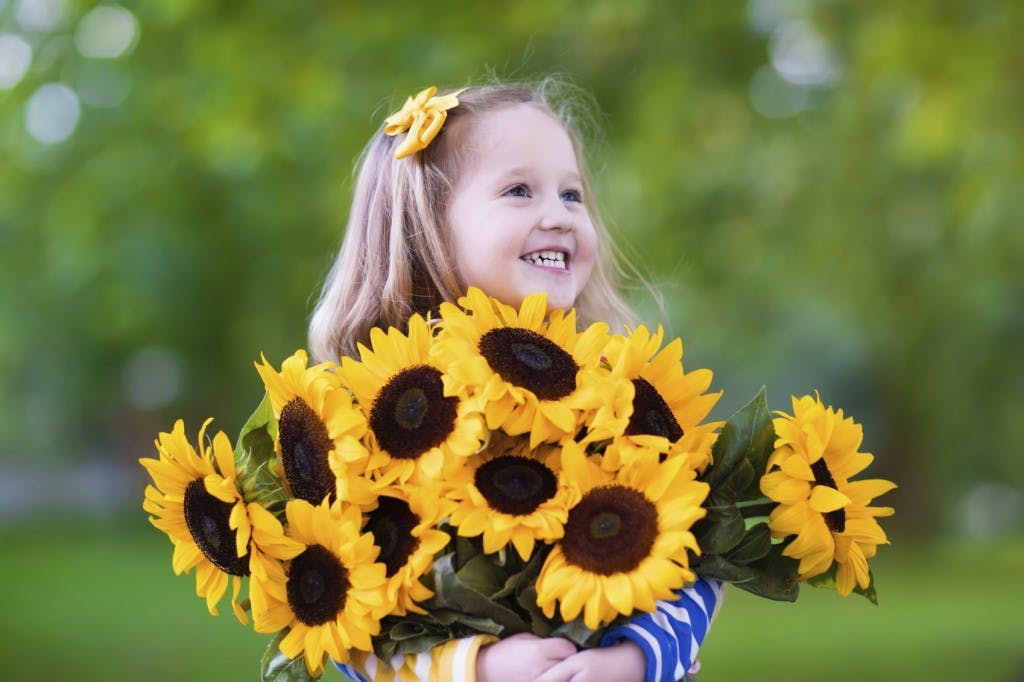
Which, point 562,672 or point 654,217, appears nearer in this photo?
point 562,672

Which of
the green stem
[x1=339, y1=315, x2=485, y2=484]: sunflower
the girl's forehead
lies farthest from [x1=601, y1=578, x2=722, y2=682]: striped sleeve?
the girl's forehead

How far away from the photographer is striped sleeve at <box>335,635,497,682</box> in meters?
1.80

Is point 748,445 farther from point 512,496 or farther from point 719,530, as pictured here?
point 512,496

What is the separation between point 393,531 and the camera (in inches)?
74.7

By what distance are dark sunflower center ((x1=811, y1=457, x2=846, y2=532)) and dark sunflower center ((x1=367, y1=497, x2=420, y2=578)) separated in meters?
0.66

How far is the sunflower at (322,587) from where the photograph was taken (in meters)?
1.84

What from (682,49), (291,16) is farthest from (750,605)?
(291,16)

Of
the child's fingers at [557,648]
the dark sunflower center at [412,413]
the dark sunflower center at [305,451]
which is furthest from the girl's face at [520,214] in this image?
the child's fingers at [557,648]

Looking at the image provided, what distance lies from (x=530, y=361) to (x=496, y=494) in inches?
8.7

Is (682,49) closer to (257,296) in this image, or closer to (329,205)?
(329,205)

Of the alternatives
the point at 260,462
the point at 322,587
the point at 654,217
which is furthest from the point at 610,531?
the point at 654,217

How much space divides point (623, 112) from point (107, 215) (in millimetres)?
3237

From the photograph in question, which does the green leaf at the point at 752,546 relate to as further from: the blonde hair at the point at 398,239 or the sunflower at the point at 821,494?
the blonde hair at the point at 398,239

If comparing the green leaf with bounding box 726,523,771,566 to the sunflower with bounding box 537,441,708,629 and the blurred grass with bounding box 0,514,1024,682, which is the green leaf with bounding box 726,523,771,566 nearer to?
the sunflower with bounding box 537,441,708,629
